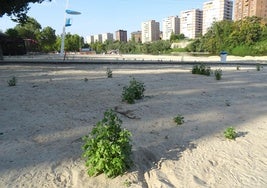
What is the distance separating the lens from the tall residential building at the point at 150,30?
164163 mm

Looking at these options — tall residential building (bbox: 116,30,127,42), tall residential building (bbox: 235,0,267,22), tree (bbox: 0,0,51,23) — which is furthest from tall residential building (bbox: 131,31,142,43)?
tree (bbox: 0,0,51,23)

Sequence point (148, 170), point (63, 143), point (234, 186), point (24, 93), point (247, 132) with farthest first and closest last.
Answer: point (24, 93) < point (247, 132) < point (63, 143) < point (148, 170) < point (234, 186)

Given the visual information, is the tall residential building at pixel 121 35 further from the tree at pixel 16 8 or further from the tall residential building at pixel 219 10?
the tree at pixel 16 8

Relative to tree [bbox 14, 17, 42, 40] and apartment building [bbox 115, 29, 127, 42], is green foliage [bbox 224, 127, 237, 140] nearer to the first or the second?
tree [bbox 14, 17, 42, 40]

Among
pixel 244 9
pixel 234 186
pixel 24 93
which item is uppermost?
pixel 244 9

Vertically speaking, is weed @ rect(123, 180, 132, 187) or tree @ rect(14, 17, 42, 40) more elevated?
tree @ rect(14, 17, 42, 40)

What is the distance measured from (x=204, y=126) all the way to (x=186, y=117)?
61 cm

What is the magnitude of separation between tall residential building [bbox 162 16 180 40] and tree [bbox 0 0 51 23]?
434 feet

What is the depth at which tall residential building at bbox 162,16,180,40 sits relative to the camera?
15525 cm

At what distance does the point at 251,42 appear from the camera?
202 feet

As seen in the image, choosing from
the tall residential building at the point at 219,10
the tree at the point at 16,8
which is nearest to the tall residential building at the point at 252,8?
the tall residential building at the point at 219,10

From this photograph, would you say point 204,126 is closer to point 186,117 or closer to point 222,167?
point 186,117

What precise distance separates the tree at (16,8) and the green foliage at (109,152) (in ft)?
58.6

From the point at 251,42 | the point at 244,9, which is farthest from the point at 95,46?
the point at 251,42
